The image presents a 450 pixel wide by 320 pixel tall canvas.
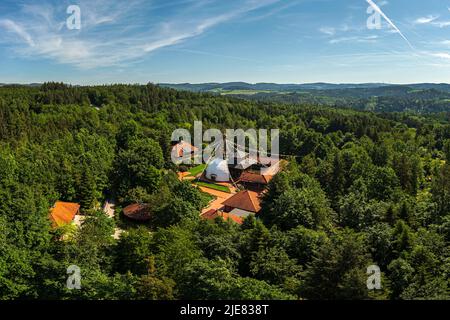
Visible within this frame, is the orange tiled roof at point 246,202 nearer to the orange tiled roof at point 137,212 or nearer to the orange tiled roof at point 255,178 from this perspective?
the orange tiled roof at point 137,212

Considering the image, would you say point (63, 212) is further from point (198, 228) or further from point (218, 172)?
point (218, 172)

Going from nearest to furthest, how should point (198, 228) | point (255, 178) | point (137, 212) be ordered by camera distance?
point (198, 228)
point (137, 212)
point (255, 178)

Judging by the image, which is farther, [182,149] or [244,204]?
[182,149]

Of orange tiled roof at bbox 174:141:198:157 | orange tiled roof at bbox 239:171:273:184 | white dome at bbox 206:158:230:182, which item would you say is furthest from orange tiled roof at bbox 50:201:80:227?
orange tiled roof at bbox 174:141:198:157

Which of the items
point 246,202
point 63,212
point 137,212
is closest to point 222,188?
point 246,202

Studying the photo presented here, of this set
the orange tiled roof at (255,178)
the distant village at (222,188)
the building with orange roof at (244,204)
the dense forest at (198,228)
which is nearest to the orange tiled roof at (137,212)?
the distant village at (222,188)

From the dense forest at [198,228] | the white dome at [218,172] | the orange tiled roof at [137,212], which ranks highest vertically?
the dense forest at [198,228]

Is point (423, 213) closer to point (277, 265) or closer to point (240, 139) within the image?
point (277, 265)

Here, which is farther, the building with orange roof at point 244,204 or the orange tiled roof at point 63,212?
the building with orange roof at point 244,204
